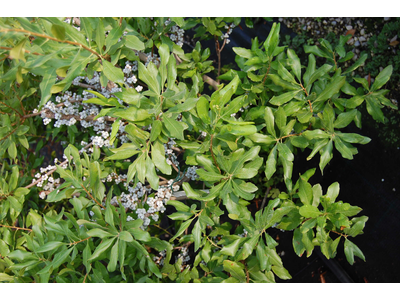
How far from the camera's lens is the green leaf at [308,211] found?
1.17 m

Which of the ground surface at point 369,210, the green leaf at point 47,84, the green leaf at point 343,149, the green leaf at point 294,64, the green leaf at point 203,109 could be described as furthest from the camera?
the ground surface at point 369,210

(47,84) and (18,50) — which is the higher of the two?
(18,50)

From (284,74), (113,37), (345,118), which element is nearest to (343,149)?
(345,118)

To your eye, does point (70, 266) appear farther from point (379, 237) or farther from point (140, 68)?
point (379, 237)

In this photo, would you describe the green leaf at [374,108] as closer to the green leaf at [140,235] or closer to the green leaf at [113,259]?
the green leaf at [140,235]

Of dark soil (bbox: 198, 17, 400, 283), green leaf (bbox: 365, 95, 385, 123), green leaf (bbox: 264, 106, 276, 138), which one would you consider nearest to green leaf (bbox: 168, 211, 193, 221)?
green leaf (bbox: 264, 106, 276, 138)

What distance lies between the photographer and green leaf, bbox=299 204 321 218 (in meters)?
1.17

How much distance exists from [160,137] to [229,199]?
1.33 ft

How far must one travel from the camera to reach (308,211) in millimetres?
1172

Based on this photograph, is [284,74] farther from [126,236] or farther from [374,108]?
[126,236]

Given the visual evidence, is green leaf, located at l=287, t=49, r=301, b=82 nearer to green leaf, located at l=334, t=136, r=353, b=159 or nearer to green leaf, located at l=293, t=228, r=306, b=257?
green leaf, located at l=334, t=136, r=353, b=159

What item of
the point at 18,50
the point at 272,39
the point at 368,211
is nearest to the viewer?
the point at 18,50

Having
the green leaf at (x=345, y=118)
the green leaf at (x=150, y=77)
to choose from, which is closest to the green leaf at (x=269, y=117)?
the green leaf at (x=345, y=118)

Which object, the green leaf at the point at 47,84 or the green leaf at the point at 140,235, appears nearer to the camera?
the green leaf at the point at 47,84
